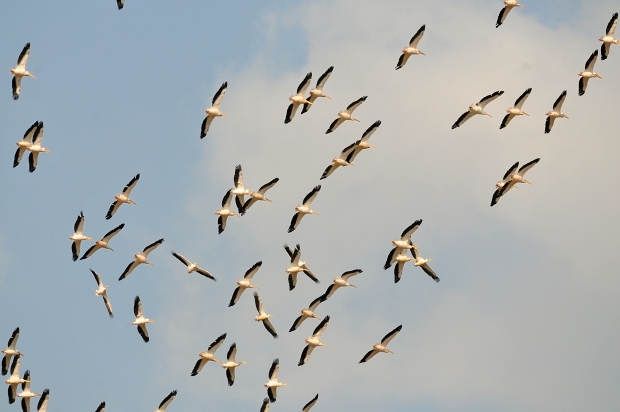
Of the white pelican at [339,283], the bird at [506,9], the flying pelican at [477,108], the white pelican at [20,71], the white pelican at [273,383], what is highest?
the bird at [506,9]

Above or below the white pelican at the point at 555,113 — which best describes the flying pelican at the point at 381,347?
below

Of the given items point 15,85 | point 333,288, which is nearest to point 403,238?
point 333,288

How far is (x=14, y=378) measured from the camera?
275ft

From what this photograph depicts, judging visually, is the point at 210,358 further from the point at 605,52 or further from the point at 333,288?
the point at 605,52

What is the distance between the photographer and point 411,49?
269ft

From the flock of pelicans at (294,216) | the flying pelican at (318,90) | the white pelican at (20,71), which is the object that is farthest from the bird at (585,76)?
the white pelican at (20,71)

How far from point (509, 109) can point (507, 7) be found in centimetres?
463

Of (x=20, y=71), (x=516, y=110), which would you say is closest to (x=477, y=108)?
(x=516, y=110)

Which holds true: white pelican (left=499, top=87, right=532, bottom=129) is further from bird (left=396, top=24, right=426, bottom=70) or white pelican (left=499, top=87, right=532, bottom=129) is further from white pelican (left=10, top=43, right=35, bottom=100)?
white pelican (left=10, top=43, right=35, bottom=100)

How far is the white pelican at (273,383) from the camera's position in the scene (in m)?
83.6

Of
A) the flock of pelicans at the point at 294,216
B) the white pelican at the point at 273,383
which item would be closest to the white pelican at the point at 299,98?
the flock of pelicans at the point at 294,216

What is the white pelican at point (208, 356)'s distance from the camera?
8388cm

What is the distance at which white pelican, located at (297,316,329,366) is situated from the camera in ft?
275

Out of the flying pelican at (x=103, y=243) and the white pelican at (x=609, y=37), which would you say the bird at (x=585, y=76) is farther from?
the flying pelican at (x=103, y=243)
